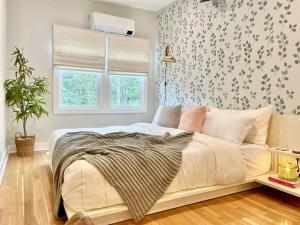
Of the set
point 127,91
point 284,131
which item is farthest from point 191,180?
point 127,91

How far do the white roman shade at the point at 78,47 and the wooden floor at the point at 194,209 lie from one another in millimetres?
2280

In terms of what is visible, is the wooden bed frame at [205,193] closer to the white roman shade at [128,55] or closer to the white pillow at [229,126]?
the white pillow at [229,126]

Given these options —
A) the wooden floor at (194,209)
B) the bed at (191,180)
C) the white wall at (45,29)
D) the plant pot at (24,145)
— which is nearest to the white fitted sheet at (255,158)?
the bed at (191,180)

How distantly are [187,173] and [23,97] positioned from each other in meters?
2.85

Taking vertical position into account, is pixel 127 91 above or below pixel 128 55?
below

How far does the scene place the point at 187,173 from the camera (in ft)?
6.81

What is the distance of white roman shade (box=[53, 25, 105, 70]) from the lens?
4.06 metres

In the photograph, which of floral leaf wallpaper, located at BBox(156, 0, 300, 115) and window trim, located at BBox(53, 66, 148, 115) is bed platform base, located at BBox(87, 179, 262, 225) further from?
window trim, located at BBox(53, 66, 148, 115)

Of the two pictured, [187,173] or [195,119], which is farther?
Answer: [195,119]

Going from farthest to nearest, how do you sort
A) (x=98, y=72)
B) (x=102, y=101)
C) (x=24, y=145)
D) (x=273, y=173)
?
(x=102, y=101) → (x=98, y=72) → (x=24, y=145) → (x=273, y=173)

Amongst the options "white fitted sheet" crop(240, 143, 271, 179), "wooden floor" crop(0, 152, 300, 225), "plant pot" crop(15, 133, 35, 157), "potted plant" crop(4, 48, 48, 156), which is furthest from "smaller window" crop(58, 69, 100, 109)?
"white fitted sheet" crop(240, 143, 271, 179)

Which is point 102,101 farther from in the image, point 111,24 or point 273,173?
point 273,173

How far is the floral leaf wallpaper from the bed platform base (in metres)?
1.04

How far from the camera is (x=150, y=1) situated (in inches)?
174
